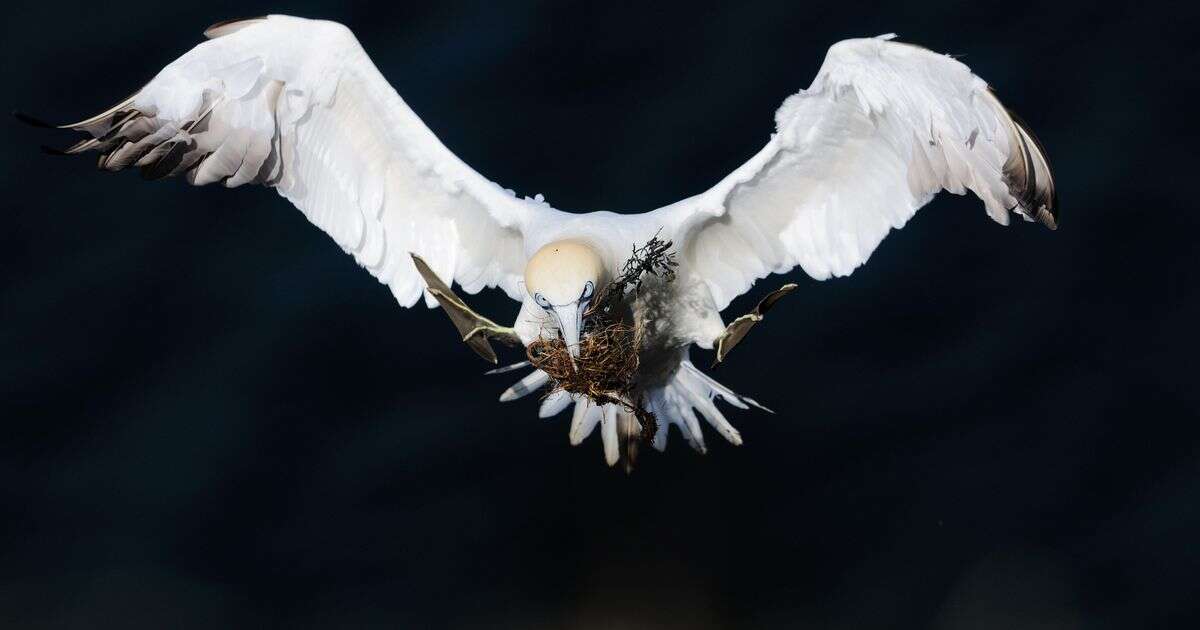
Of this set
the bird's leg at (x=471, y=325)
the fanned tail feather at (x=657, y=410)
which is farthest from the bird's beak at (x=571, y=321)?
the fanned tail feather at (x=657, y=410)

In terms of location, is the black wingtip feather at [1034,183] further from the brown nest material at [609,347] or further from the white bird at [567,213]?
the brown nest material at [609,347]

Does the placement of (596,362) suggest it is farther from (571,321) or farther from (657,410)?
(657,410)

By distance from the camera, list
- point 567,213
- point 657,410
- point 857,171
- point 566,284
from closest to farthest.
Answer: point 566,284 → point 857,171 → point 567,213 → point 657,410

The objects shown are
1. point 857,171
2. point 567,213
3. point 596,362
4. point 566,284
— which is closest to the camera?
point 566,284

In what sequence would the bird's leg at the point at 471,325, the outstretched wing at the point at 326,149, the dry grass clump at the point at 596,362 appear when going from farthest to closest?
the bird's leg at the point at 471,325, the outstretched wing at the point at 326,149, the dry grass clump at the point at 596,362

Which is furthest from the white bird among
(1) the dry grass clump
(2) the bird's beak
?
(1) the dry grass clump

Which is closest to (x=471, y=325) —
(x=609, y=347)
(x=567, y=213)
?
(x=567, y=213)

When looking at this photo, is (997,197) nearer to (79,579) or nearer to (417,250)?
(417,250)
